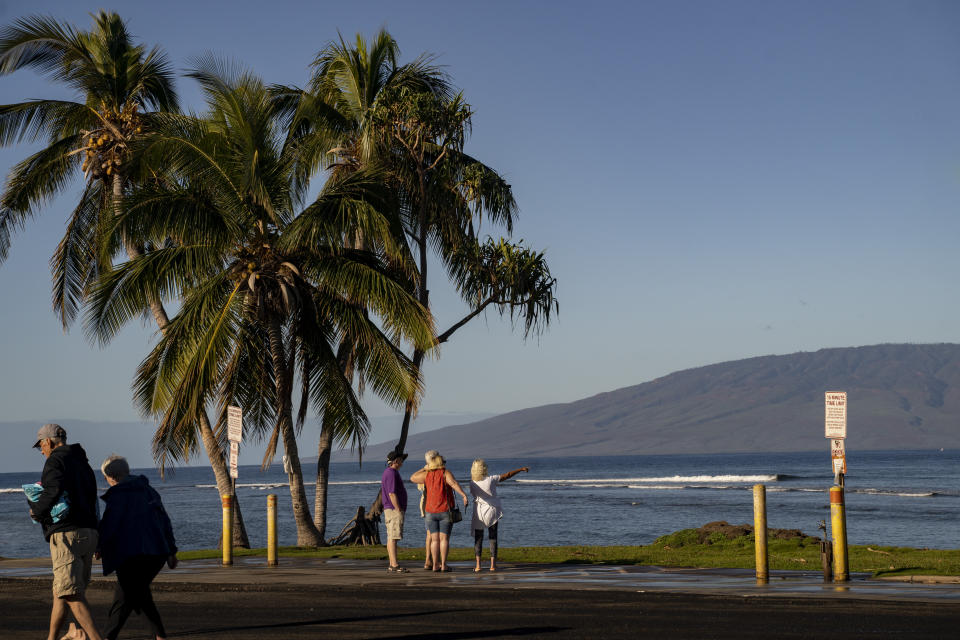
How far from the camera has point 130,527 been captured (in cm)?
901

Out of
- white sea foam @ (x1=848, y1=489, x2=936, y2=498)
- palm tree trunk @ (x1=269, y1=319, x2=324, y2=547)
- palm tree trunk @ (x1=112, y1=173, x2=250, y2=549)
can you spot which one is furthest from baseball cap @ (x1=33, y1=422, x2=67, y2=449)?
white sea foam @ (x1=848, y1=489, x2=936, y2=498)

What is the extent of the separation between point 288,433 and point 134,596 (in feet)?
42.2

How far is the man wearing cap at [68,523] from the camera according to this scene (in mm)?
8766

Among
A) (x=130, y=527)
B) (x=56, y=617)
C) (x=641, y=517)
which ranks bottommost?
(x=641, y=517)

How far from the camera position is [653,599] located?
12.0 m

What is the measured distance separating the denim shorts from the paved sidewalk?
63 cm

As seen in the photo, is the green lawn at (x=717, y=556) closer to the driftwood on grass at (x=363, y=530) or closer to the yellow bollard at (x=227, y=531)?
the driftwood on grass at (x=363, y=530)

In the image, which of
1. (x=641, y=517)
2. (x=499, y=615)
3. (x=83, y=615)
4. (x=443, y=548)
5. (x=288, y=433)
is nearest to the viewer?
(x=83, y=615)

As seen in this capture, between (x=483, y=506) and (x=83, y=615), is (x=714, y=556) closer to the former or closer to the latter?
(x=483, y=506)

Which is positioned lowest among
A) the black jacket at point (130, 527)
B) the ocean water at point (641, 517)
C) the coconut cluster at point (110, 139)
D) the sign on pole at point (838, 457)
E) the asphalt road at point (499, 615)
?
the ocean water at point (641, 517)

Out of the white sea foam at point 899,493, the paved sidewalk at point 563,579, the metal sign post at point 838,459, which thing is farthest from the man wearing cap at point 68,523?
the white sea foam at point 899,493

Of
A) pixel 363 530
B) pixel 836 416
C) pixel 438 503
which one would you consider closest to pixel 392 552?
pixel 438 503

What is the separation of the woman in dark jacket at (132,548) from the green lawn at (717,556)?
9963 mm

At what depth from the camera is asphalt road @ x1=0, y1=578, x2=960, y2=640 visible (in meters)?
9.55
